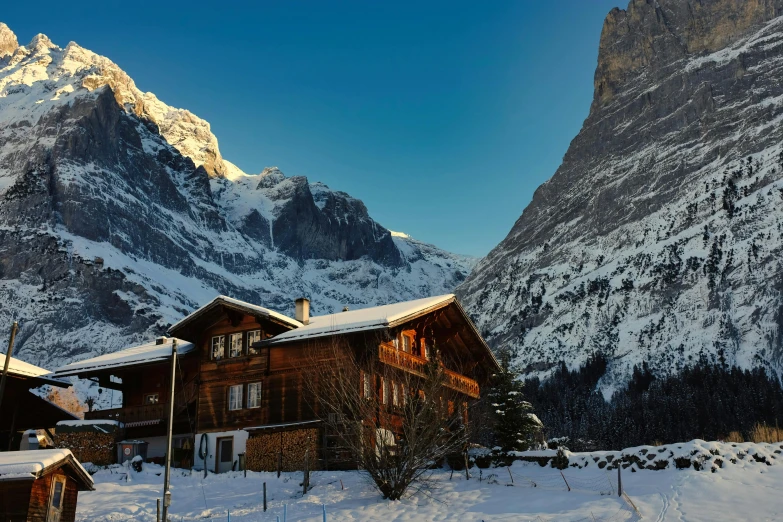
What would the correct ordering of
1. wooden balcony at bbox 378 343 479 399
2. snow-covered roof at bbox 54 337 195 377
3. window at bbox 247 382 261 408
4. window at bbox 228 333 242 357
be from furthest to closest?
snow-covered roof at bbox 54 337 195 377 → window at bbox 228 333 242 357 → window at bbox 247 382 261 408 → wooden balcony at bbox 378 343 479 399

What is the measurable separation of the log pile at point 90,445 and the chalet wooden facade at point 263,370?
143 inches

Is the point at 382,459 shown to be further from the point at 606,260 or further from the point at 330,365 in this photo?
the point at 606,260

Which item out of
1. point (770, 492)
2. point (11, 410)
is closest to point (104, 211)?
point (11, 410)

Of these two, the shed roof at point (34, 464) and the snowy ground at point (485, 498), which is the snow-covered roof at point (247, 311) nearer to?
the snowy ground at point (485, 498)

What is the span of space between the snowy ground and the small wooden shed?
1517mm

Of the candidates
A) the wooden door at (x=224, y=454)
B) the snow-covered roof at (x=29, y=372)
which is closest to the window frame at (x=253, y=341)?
the wooden door at (x=224, y=454)

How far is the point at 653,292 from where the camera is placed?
16375cm

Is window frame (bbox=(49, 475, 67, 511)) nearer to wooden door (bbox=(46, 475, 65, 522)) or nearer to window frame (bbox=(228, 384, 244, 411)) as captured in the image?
wooden door (bbox=(46, 475, 65, 522))

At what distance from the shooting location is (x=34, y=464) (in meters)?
22.1

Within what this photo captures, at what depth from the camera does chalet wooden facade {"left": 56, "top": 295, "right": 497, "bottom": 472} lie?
111 feet

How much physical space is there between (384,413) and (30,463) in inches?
510

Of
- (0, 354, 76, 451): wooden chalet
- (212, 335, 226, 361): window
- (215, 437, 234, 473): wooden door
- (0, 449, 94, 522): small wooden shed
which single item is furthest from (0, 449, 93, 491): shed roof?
(0, 354, 76, 451): wooden chalet

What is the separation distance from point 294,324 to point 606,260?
165 metres

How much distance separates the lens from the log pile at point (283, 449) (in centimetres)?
3241
